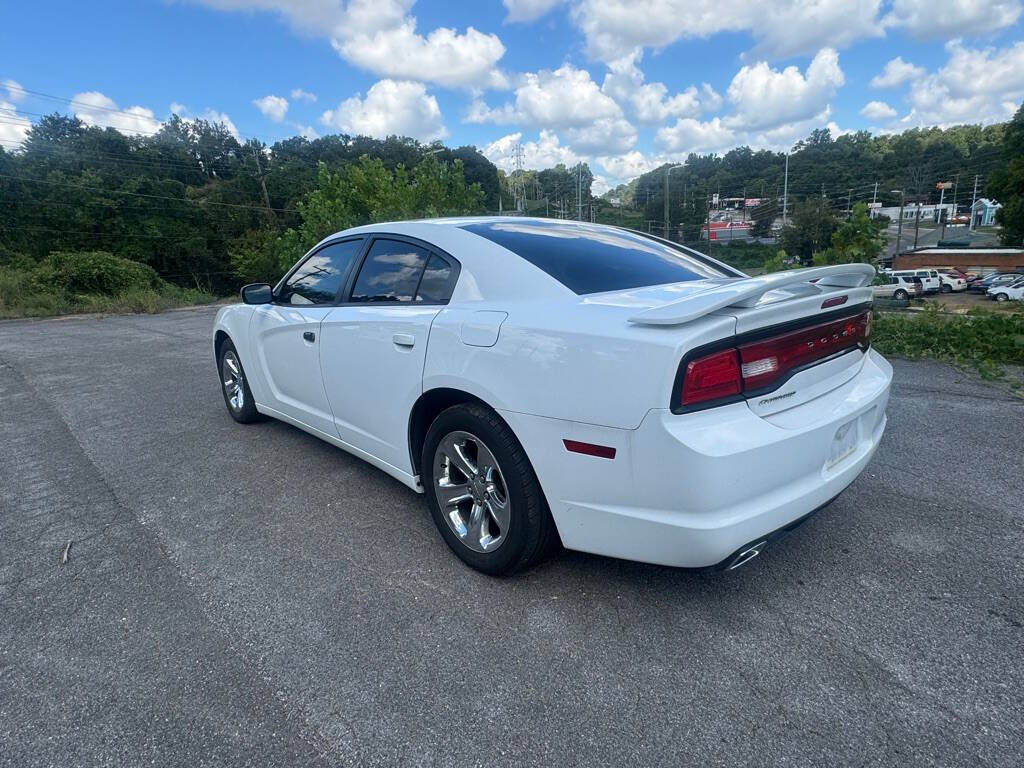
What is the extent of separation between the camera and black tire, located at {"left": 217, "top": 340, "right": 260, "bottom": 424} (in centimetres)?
457

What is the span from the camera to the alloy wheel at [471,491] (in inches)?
94.1

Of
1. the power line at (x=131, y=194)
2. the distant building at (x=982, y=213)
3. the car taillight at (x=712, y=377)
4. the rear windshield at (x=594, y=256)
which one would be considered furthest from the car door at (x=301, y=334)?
the distant building at (x=982, y=213)

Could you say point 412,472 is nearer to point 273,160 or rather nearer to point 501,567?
point 501,567

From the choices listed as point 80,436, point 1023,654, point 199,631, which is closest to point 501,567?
point 199,631

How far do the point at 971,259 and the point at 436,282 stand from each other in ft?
201

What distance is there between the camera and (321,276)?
12.0 ft

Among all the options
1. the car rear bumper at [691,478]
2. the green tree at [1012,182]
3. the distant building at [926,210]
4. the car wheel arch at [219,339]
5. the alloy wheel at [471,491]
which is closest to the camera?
the car rear bumper at [691,478]

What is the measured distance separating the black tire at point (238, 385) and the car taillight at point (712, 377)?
3622mm

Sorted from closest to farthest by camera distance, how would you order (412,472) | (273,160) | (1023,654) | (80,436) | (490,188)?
(1023,654), (412,472), (80,436), (490,188), (273,160)

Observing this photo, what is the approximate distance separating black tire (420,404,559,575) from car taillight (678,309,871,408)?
0.69 meters

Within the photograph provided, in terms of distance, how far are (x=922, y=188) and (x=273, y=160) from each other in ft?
250

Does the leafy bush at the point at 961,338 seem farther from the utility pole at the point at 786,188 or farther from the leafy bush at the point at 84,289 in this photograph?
the utility pole at the point at 786,188

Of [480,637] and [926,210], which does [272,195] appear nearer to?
[480,637]

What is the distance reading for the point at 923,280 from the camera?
126 feet
